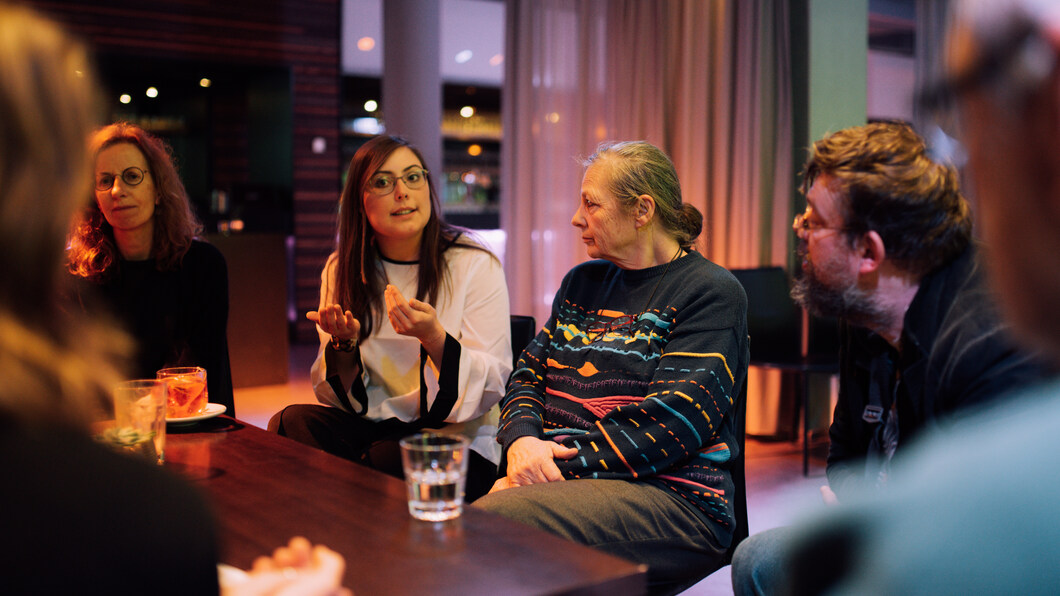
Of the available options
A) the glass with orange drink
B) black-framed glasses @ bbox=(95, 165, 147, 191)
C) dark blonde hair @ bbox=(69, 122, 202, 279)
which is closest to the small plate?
the glass with orange drink

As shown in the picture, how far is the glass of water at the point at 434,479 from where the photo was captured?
111cm

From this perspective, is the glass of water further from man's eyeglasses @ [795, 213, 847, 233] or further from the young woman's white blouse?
the young woman's white blouse

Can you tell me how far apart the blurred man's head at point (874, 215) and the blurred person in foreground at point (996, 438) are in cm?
85

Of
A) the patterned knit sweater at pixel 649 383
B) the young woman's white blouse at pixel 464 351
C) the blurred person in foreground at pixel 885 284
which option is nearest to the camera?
the blurred person in foreground at pixel 885 284

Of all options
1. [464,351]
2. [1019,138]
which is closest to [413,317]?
[464,351]

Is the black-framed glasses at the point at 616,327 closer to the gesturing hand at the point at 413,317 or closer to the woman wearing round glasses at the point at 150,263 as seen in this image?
the gesturing hand at the point at 413,317

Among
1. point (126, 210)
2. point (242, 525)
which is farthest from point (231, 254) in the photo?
point (242, 525)

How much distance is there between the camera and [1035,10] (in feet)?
1.77

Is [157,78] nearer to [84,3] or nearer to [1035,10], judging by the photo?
[84,3]

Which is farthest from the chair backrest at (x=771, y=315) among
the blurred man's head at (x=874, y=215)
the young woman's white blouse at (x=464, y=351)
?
the blurred man's head at (x=874, y=215)

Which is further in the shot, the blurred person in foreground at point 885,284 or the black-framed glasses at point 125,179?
the black-framed glasses at point 125,179

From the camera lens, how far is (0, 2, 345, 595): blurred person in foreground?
579mm

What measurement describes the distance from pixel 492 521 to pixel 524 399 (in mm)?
999

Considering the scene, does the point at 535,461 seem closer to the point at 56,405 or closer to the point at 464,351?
the point at 464,351
